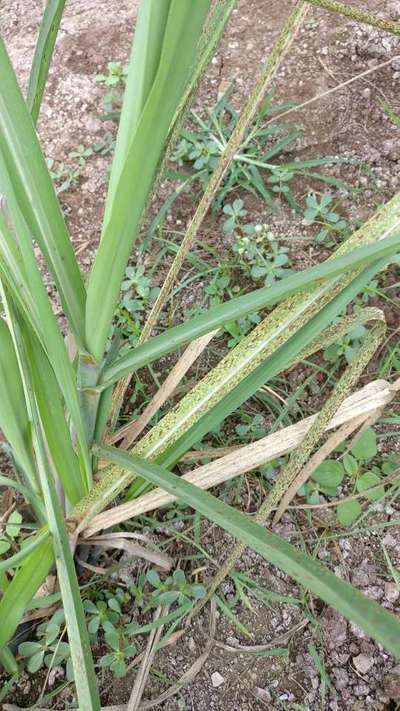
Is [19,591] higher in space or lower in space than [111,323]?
lower

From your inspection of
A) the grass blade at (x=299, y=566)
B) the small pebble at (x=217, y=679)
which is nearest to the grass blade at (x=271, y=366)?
the grass blade at (x=299, y=566)

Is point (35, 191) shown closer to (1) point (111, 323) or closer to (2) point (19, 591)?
(1) point (111, 323)

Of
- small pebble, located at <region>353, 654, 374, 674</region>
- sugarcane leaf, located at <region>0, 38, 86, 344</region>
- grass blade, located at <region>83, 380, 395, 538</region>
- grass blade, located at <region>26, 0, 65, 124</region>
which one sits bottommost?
small pebble, located at <region>353, 654, 374, 674</region>

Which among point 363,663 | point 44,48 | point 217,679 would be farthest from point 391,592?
point 44,48

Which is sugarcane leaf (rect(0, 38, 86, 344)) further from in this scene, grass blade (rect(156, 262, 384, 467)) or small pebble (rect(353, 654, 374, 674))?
small pebble (rect(353, 654, 374, 674))

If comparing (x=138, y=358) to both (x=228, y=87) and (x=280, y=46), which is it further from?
(x=228, y=87)

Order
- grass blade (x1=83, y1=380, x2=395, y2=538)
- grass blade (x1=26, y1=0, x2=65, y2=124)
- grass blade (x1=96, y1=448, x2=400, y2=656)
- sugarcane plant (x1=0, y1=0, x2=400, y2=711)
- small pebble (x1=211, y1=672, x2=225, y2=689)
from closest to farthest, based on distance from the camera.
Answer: grass blade (x1=96, y1=448, x2=400, y2=656)
sugarcane plant (x1=0, y1=0, x2=400, y2=711)
grass blade (x1=26, y1=0, x2=65, y2=124)
grass blade (x1=83, y1=380, x2=395, y2=538)
small pebble (x1=211, y1=672, x2=225, y2=689)

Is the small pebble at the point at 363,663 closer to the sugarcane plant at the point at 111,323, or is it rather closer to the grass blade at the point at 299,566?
the sugarcane plant at the point at 111,323

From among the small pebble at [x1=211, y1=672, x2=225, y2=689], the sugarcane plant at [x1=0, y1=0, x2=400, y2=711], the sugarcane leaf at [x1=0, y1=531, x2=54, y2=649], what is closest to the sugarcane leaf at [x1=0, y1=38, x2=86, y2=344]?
the sugarcane plant at [x1=0, y1=0, x2=400, y2=711]
